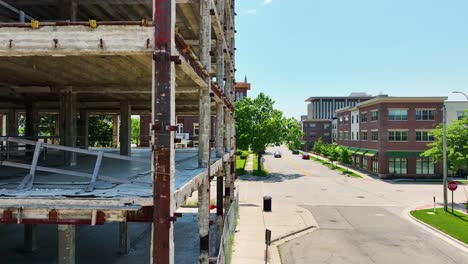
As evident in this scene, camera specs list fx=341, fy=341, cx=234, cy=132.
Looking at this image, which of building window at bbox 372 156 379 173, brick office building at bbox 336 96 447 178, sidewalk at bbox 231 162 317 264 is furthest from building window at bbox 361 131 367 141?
sidewalk at bbox 231 162 317 264

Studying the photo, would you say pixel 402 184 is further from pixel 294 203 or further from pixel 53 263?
pixel 53 263

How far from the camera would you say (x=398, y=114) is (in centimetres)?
4794

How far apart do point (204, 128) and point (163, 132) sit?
420 centimetres

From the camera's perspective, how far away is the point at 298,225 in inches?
861

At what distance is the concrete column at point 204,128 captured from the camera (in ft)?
33.9

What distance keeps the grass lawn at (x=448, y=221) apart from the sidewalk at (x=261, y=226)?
25.3 ft

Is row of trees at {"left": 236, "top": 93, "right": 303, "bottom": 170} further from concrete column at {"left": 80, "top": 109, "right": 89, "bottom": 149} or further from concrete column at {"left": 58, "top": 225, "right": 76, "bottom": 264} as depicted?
concrete column at {"left": 58, "top": 225, "right": 76, "bottom": 264}

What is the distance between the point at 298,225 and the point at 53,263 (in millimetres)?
13963

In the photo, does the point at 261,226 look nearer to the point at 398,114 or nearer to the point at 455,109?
the point at 398,114

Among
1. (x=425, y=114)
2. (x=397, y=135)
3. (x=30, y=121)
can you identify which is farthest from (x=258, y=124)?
(x=30, y=121)

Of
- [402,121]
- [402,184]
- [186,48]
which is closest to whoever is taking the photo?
[186,48]

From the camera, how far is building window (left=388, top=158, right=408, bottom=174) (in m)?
47.5

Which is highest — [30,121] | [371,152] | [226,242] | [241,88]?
[241,88]

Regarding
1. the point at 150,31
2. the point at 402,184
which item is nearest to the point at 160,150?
the point at 150,31
